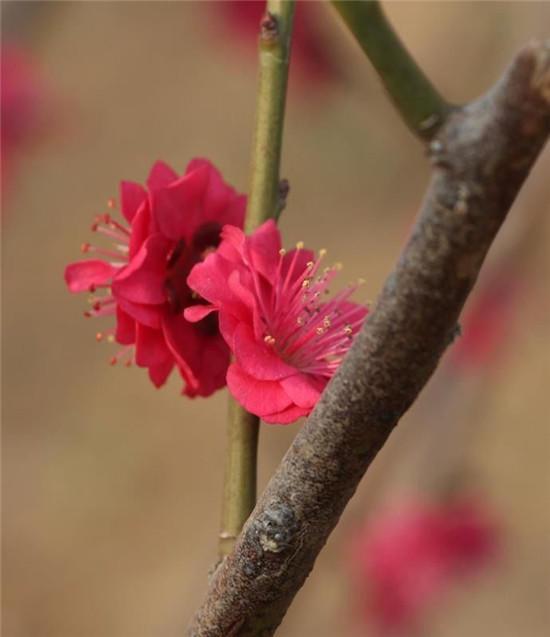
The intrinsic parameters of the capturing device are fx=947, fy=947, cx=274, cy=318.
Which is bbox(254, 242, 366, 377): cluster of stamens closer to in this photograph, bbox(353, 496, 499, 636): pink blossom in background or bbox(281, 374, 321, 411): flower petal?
bbox(281, 374, 321, 411): flower petal

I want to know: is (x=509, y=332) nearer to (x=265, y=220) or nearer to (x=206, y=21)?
(x=206, y=21)

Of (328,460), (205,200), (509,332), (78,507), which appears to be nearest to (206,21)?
(509,332)

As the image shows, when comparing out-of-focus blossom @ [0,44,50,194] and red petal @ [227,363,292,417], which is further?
out-of-focus blossom @ [0,44,50,194]

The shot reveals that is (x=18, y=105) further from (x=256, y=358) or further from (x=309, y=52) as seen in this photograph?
(x=256, y=358)

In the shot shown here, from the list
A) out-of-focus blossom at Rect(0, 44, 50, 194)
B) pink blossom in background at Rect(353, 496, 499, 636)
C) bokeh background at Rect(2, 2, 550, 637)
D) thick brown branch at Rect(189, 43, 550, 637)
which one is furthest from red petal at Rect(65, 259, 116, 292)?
out-of-focus blossom at Rect(0, 44, 50, 194)

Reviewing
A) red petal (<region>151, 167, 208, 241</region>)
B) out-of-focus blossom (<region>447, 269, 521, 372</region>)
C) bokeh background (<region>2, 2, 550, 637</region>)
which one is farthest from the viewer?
bokeh background (<region>2, 2, 550, 637</region>)

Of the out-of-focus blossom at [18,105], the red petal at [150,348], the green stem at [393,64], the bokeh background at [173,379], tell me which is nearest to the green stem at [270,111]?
the red petal at [150,348]
